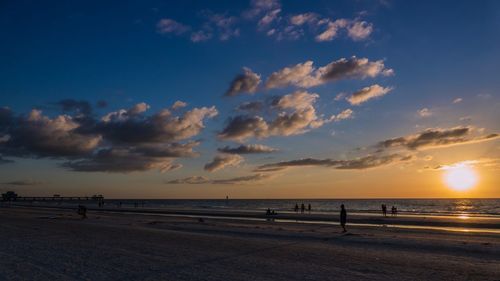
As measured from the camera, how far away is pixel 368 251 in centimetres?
1814

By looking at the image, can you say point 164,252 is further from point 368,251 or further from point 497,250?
point 497,250

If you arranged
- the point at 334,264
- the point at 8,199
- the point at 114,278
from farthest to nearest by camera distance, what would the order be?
1. the point at 8,199
2. the point at 334,264
3. the point at 114,278

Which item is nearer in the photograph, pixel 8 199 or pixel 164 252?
pixel 164 252

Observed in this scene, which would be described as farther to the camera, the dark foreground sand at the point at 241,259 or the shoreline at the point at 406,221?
the shoreline at the point at 406,221

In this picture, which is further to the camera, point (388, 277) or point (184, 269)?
point (184, 269)

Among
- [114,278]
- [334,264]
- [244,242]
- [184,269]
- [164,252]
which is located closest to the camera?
[114,278]

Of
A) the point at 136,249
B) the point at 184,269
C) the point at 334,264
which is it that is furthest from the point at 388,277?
the point at 136,249

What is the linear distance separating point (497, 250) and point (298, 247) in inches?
362

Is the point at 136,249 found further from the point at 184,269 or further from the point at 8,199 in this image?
the point at 8,199

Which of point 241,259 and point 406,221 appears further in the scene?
point 406,221

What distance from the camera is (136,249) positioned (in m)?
18.2

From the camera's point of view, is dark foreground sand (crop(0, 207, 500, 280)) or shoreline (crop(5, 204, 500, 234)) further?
shoreline (crop(5, 204, 500, 234))

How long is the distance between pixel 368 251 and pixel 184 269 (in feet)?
28.9

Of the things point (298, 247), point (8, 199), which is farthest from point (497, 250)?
point (8, 199)
